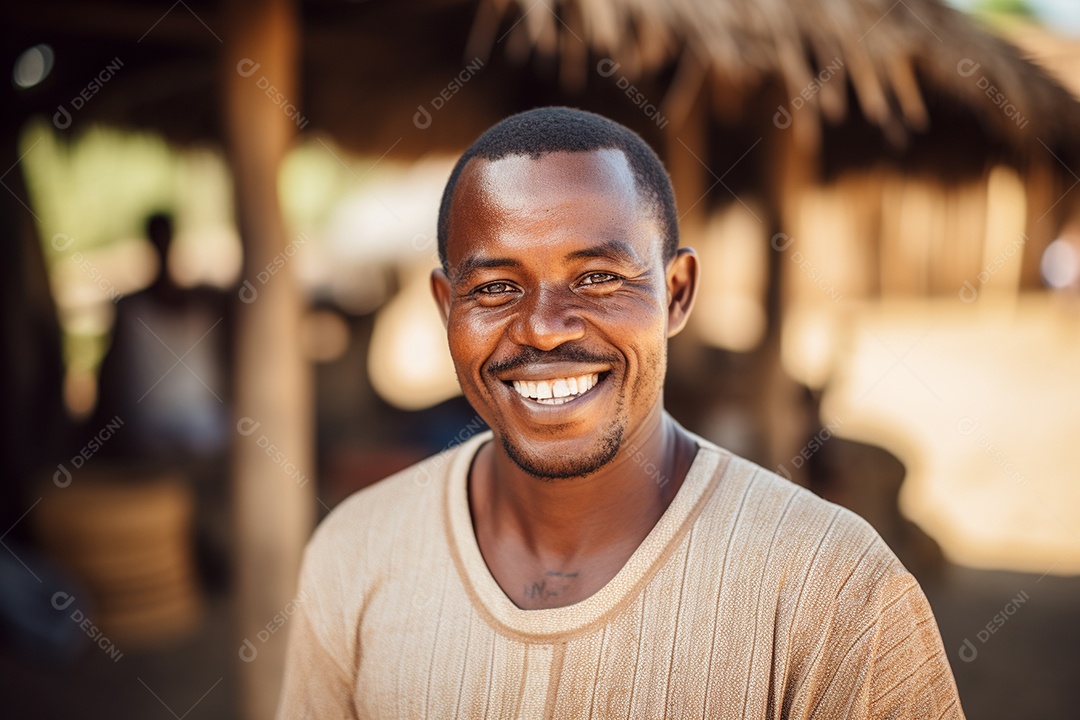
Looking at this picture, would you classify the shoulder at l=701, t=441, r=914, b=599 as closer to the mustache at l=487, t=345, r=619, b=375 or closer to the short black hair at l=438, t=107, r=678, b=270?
the mustache at l=487, t=345, r=619, b=375

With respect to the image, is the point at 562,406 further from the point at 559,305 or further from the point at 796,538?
the point at 796,538

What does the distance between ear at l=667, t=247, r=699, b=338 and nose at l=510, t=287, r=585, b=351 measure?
0.22 metres

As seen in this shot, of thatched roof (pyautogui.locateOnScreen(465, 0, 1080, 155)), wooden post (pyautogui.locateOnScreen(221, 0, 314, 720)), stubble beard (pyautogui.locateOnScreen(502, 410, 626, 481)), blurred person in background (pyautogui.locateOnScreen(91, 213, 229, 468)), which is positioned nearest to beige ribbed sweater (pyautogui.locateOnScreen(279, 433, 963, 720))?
stubble beard (pyautogui.locateOnScreen(502, 410, 626, 481))

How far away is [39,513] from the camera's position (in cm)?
417

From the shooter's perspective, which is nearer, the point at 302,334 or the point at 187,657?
the point at 302,334

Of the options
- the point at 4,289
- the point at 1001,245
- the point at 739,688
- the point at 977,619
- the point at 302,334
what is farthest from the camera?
the point at 1001,245

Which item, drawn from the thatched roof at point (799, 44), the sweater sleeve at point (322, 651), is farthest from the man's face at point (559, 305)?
the thatched roof at point (799, 44)

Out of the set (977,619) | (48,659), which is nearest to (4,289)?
(48,659)

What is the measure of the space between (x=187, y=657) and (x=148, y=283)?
8.00 feet

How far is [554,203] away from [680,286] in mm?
319

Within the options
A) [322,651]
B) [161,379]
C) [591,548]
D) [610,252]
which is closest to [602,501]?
[591,548]

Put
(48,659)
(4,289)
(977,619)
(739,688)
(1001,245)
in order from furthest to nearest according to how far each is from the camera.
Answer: (1001,245)
(4,289)
(977,619)
(48,659)
(739,688)

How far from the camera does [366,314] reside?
8781 millimetres

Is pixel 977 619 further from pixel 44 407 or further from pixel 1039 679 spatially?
pixel 44 407
